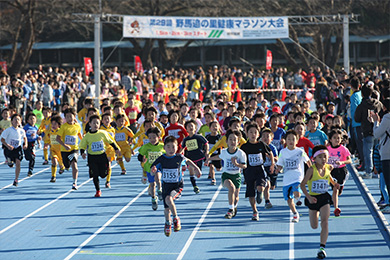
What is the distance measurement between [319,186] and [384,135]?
7.14 ft

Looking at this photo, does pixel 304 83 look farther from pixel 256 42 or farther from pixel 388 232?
pixel 388 232

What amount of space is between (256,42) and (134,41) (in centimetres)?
936

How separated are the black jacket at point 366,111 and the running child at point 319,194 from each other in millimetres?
3293

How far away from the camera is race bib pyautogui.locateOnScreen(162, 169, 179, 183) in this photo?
32.9 feet

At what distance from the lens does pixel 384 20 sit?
157 feet

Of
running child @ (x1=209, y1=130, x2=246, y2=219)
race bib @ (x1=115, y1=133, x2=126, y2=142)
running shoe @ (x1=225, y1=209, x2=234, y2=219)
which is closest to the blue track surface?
running shoe @ (x1=225, y1=209, x2=234, y2=219)

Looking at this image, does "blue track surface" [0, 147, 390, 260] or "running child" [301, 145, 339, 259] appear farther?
"blue track surface" [0, 147, 390, 260]

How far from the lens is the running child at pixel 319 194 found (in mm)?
8555

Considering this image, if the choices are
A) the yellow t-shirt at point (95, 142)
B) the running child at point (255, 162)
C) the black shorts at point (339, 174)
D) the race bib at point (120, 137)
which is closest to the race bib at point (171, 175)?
the running child at point (255, 162)

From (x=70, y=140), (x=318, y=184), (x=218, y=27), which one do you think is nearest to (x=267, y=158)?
(x=318, y=184)

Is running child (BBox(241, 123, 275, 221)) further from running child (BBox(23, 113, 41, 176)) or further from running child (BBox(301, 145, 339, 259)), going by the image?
running child (BBox(23, 113, 41, 176))

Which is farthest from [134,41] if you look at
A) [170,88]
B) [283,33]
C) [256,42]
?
[283,33]

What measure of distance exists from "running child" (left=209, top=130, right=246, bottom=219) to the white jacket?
2.16 m

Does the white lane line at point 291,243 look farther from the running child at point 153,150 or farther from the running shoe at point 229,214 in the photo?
the running child at point 153,150
